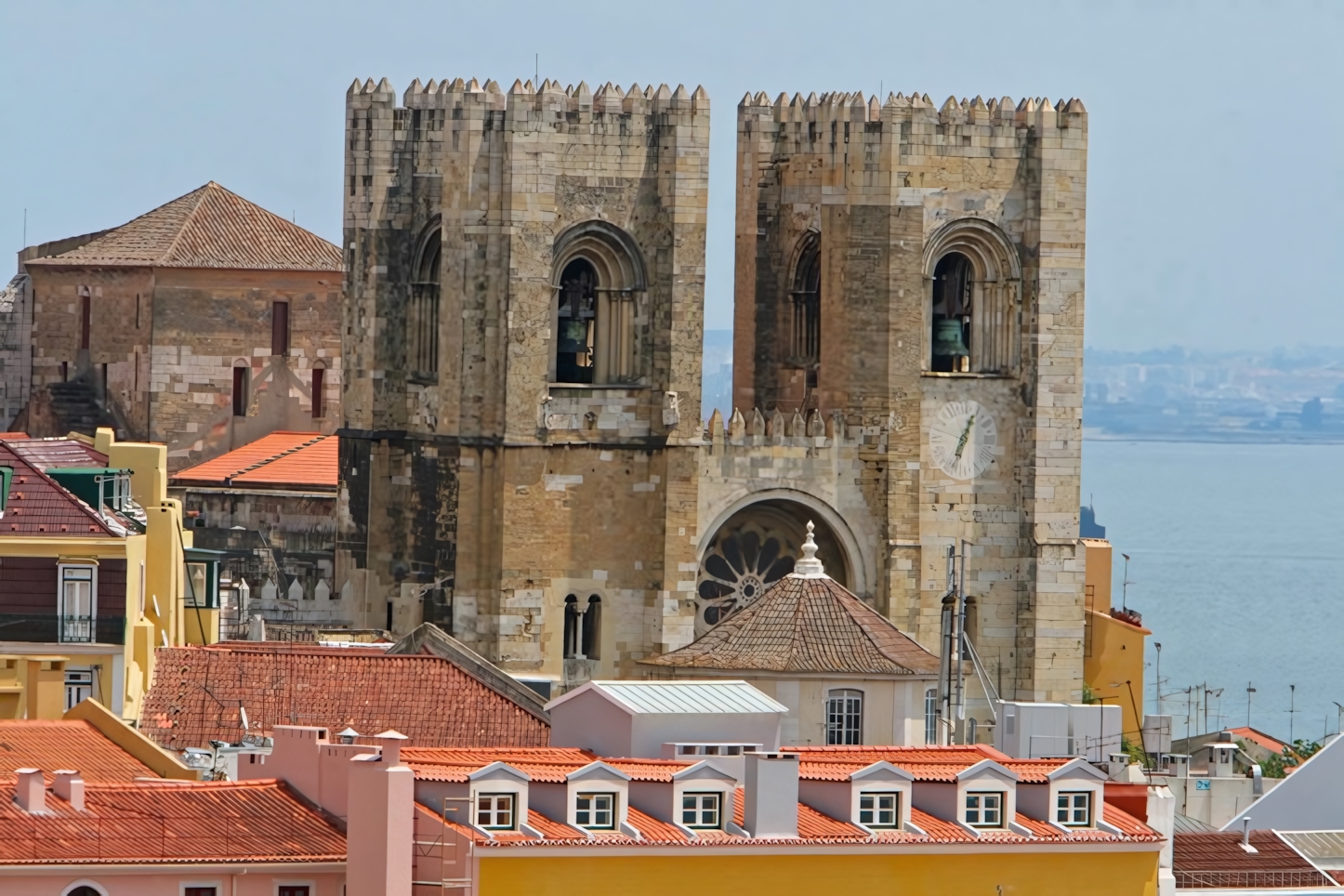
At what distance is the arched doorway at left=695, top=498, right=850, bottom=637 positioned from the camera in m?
82.7

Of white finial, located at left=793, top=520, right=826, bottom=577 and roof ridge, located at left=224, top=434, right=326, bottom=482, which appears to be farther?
roof ridge, located at left=224, top=434, right=326, bottom=482

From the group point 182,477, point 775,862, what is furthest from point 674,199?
point 775,862

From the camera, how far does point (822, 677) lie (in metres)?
68.6

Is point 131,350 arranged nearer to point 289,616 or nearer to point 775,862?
point 289,616

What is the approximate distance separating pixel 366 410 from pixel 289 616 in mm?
3819

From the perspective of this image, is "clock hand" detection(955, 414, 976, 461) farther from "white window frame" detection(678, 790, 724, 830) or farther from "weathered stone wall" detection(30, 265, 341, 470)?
"white window frame" detection(678, 790, 724, 830)

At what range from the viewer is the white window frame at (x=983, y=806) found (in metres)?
49.1

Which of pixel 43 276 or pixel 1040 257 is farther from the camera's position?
pixel 43 276

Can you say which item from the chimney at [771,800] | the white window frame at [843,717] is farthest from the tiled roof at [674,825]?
the white window frame at [843,717]

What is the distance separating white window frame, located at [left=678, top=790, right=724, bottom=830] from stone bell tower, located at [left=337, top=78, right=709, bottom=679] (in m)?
31.4

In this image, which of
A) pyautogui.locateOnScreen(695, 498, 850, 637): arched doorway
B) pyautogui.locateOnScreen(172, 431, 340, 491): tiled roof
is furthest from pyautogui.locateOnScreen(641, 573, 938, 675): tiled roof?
pyautogui.locateOnScreen(172, 431, 340, 491): tiled roof

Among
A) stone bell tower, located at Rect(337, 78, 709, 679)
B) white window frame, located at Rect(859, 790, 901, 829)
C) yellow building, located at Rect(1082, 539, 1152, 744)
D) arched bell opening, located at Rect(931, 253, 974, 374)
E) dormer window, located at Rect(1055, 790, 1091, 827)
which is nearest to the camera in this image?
white window frame, located at Rect(859, 790, 901, 829)

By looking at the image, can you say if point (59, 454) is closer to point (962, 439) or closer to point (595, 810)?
point (962, 439)

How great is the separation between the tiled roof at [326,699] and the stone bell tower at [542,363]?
579 inches
